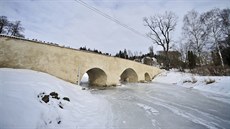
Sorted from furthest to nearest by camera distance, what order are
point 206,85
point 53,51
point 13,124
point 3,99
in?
point 206,85 < point 53,51 < point 3,99 < point 13,124

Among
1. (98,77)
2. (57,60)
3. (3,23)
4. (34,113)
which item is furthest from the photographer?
(3,23)

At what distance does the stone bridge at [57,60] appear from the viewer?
782cm

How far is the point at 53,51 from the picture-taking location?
9922mm

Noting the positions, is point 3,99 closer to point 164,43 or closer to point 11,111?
point 11,111

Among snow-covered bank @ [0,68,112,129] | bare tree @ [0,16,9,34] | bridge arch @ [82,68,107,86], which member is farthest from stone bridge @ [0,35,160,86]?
bare tree @ [0,16,9,34]

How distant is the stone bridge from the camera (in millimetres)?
7819

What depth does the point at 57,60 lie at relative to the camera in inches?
398

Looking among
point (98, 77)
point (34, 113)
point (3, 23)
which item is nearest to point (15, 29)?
point (3, 23)

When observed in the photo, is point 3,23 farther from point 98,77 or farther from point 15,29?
point 98,77

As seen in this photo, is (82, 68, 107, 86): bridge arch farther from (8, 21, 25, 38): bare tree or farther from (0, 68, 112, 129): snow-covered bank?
(8, 21, 25, 38): bare tree

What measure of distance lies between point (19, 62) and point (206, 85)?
13.9 metres

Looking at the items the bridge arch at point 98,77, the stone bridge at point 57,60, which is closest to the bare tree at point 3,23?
the bridge arch at point 98,77

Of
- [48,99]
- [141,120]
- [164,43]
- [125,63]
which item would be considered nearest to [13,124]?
[48,99]

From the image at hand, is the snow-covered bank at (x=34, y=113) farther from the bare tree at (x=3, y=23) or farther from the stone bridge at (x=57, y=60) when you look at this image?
the bare tree at (x=3, y=23)
